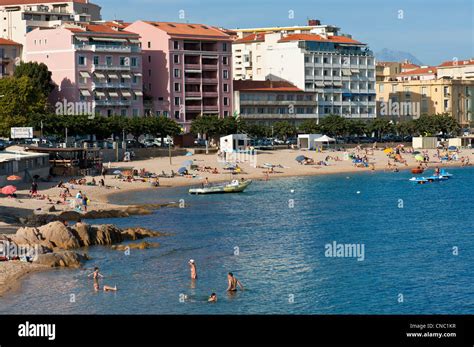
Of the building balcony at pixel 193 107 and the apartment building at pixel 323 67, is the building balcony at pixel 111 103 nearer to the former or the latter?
the building balcony at pixel 193 107

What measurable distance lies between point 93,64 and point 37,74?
835 cm

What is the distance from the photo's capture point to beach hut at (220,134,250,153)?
113875mm

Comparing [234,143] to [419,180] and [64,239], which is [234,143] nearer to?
[419,180]

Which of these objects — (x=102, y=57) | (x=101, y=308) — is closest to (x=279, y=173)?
(x=102, y=57)

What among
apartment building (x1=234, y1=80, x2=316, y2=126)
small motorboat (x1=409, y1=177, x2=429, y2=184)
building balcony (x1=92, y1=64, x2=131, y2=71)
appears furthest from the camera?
apartment building (x1=234, y1=80, x2=316, y2=126)

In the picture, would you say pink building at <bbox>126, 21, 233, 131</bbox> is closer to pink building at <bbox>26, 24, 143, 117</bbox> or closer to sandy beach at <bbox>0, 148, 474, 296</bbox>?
pink building at <bbox>26, 24, 143, 117</bbox>

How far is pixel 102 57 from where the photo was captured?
396 feet

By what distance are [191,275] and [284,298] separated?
6.02 m

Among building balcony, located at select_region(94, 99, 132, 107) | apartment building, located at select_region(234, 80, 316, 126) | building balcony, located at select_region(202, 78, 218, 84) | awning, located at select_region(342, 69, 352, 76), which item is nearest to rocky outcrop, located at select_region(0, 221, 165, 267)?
building balcony, located at select_region(94, 99, 132, 107)

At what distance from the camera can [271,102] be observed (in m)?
140

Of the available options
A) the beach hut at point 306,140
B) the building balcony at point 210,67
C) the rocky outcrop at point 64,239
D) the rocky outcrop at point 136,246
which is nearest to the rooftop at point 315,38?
the building balcony at point 210,67

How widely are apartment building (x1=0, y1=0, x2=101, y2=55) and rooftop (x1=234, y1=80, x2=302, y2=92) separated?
2699 centimetres

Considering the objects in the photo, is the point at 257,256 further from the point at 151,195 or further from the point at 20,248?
the point at 151,195

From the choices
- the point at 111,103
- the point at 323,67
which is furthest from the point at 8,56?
the point at 323,67
